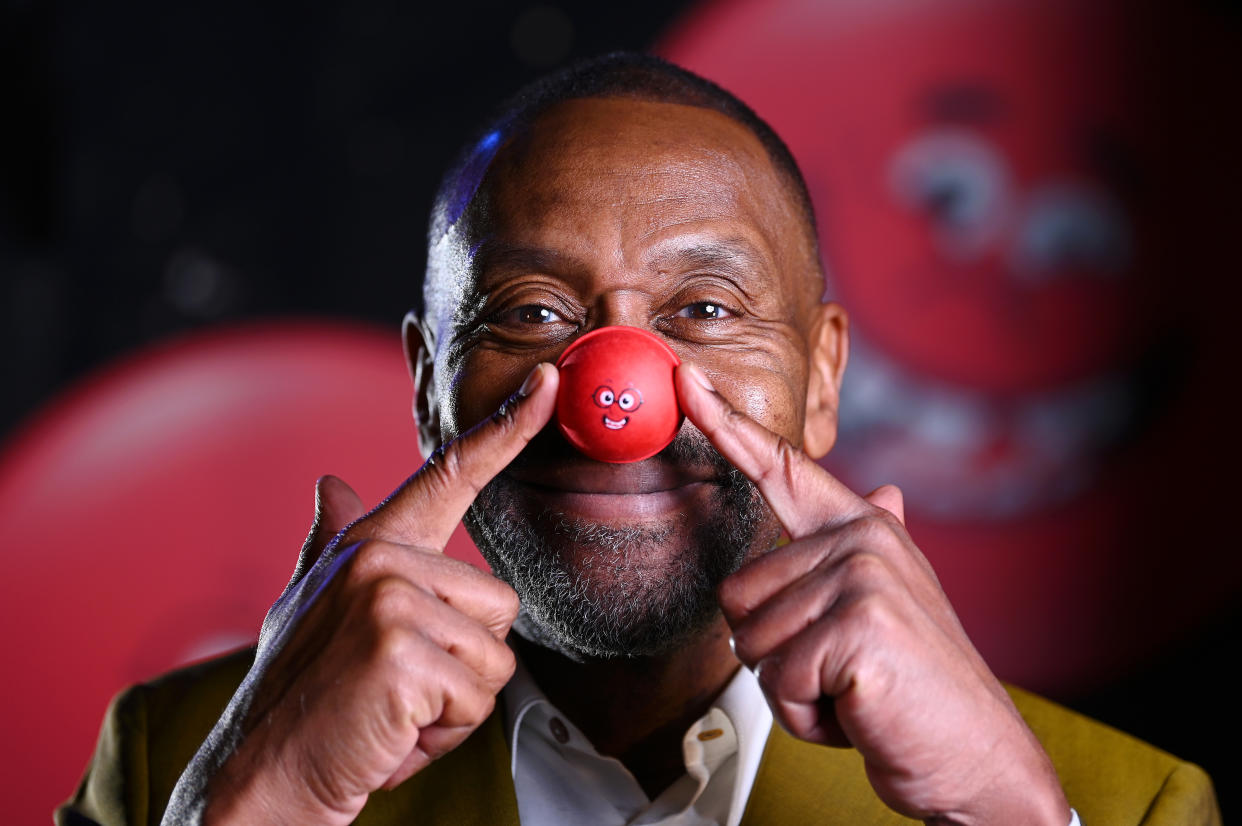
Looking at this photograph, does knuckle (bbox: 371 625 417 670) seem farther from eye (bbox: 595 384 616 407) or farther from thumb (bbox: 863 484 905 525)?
thumb (bbox: 863 484 905 525)

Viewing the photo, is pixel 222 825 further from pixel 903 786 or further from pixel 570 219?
pixel 570 219

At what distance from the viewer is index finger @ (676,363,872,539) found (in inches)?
65.2

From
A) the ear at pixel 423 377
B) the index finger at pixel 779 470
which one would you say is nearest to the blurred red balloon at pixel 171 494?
the ear at pixel 423 377

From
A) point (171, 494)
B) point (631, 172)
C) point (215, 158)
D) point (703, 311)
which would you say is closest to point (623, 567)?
point (703, 311)

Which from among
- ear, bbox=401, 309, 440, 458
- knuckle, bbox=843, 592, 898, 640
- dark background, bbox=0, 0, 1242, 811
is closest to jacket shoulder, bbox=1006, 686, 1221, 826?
knuckle, bbox=843, 592, 898, 640

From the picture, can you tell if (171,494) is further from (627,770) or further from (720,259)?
(720,259)

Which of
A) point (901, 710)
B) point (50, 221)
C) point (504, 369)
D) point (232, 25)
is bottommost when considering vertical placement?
point (901, 710)

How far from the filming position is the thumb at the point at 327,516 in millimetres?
1814

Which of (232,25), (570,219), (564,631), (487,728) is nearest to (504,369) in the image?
(570,219)

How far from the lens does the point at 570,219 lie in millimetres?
2041

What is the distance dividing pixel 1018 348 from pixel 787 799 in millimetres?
1629

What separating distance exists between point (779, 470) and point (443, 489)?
1.48 ft

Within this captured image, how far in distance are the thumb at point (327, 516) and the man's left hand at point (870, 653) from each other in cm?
55

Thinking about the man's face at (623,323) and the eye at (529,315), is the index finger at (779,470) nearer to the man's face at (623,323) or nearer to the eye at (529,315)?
the man's face at (623,323)
